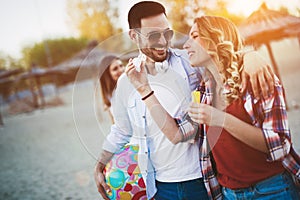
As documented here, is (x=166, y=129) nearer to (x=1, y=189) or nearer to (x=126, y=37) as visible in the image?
(x=126, y=37)

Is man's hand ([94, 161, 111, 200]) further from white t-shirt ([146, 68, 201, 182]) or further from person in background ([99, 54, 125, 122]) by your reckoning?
person in background ([99, 54, 125, 122])

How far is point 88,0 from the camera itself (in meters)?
3.11

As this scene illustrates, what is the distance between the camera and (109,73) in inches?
66.6

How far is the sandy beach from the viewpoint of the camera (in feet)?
7.00

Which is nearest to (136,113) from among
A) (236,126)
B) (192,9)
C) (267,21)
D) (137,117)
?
(137,117)

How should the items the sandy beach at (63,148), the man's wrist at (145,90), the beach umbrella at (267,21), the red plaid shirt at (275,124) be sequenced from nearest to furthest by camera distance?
1. the red plaid shirt at (275,124)
2. the man's wrist at (145,90)
3. the sandy beach at (63,148)
4. the beach umbrella at (267,21)

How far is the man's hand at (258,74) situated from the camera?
95cm

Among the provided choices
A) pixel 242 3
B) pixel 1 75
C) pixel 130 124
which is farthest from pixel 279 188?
pixel 1 75

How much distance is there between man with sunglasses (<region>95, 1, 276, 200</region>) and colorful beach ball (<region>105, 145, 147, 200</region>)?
33 millimetres

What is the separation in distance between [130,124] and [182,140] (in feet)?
0.81

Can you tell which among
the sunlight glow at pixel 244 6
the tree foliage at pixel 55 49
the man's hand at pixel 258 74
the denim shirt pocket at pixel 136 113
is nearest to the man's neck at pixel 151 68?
the denim shirt pocket at pixel 136 113

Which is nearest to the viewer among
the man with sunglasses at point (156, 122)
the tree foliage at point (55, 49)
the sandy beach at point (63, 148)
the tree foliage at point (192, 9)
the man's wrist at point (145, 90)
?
the man's wrist at point (145, 90)

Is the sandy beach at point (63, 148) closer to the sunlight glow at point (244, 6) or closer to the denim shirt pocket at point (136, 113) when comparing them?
the denim shirt pocket at point (136, 113)

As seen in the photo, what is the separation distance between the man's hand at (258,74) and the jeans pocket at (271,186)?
28 cm
